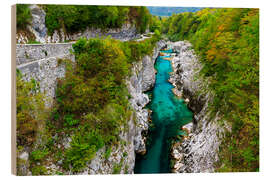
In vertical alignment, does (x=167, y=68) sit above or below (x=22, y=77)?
above

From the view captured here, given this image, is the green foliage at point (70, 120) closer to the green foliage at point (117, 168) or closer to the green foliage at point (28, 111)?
the green foliage at point (28, 111)

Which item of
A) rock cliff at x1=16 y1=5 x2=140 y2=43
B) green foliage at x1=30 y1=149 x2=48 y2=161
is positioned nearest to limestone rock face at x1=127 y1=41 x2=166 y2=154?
rock cliff at x1=16 y1=5 x2=140 y2=43

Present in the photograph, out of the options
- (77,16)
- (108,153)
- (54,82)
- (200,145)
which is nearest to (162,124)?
(200,145)

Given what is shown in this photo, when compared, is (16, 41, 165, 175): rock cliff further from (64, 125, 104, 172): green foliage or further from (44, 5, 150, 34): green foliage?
(44, 5, 150, 34): green foliage

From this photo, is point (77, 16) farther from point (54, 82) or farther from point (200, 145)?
point (200, 145)
